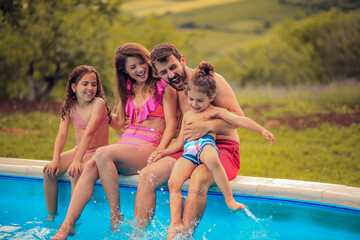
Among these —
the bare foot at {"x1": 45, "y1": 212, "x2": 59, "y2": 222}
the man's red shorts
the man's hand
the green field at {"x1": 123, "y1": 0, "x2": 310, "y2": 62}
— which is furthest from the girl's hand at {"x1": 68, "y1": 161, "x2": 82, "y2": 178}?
the green field at {"x1": 123, "y1": 0, "x2": 310, "y2": 62}

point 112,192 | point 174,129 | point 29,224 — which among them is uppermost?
point 174,129

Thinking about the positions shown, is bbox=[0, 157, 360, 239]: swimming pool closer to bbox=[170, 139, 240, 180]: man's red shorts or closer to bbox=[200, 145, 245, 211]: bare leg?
bbox=[170, 139, 240, 180]: man's red shorts

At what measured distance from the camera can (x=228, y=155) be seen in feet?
10.9

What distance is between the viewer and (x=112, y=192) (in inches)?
130

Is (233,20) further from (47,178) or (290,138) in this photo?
(47,178)

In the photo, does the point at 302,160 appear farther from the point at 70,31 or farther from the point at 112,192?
the point at 70,31

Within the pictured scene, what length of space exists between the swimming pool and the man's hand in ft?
1.59

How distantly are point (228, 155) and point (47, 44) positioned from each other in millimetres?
7174

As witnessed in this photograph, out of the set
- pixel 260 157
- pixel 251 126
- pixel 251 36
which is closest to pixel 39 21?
pixel 260 157

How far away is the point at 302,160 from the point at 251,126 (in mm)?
3044

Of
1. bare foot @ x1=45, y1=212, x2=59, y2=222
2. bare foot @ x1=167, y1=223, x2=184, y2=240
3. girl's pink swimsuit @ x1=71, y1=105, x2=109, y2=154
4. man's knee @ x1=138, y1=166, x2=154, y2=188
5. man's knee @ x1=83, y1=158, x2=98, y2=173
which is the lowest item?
bare foot @ x1=45, y1=212, x2=59, y2=222

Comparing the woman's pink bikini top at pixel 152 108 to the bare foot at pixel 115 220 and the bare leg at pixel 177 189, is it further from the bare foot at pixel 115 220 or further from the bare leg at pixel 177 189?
the bare foot at pixel 115 220

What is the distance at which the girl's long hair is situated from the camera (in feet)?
11.6

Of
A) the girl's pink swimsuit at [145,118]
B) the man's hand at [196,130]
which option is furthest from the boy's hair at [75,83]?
the man's hand at [196,130]
